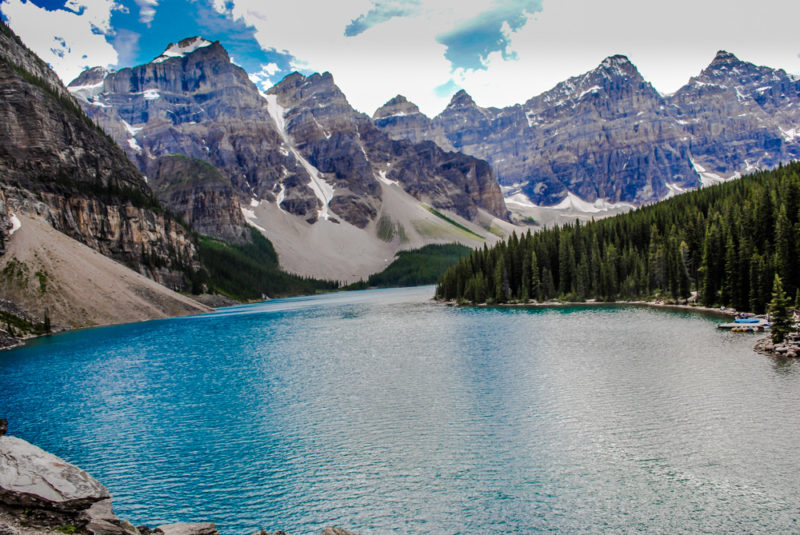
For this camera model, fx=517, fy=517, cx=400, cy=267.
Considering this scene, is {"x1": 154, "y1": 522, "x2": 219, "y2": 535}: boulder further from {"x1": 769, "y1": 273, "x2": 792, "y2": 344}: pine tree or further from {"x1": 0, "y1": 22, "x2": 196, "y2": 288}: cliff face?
{"x1": 0, "y1": 22, "x2": 196, "y2": 288}: cliff face

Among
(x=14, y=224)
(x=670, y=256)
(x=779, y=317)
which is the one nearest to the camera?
(x=779, y=317)

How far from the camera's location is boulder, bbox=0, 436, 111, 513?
13.7 metres

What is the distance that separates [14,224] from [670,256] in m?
126

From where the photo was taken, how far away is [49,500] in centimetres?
1384

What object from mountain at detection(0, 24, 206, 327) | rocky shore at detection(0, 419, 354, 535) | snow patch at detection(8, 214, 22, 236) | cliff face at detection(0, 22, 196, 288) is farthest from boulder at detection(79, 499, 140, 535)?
cliff face at detection(0, 22, 196, 288)

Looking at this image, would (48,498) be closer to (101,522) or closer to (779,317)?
(101,522)

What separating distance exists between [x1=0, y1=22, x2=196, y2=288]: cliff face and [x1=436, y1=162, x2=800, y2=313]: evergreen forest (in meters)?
87.6

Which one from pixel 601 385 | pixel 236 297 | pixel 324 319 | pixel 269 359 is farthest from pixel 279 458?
pixel 236 297

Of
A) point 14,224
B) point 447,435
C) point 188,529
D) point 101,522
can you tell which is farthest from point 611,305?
point 14,224

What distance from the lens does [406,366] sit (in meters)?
47.6

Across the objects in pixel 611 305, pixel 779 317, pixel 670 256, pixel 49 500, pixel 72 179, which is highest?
pixel 72 179

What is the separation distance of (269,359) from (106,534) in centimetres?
4407

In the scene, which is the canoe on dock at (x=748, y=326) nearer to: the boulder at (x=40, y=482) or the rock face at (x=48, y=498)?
the rock face at (x=48, y=498)

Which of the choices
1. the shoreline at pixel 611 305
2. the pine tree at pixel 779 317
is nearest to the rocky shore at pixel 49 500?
the pine tree at pixel 779 317
